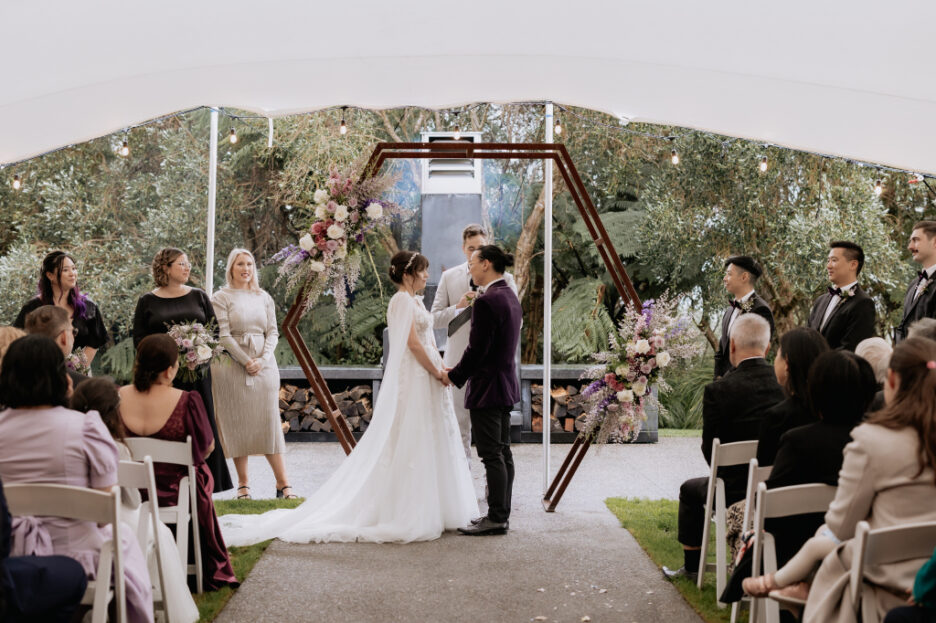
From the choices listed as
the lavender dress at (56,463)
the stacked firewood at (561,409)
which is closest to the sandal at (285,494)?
the lavender dress at (56,463)

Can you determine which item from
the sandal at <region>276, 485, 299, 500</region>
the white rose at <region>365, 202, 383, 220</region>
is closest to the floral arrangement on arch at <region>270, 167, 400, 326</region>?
the white rose at <region>365, 202, 383, 220</region>

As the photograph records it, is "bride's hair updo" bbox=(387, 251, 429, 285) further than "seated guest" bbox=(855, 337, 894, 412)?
Yes

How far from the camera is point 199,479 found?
4391 millimetres

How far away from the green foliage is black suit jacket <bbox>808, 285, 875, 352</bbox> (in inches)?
245

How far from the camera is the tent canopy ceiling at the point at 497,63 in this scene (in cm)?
459

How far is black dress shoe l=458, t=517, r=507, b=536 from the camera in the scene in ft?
18.0

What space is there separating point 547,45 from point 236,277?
2.73 meters

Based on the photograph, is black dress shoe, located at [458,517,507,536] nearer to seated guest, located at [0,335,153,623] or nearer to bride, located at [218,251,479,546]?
bride, located at [218,251,479,546]

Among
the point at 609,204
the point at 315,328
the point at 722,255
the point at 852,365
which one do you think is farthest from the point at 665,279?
the point at 852,365

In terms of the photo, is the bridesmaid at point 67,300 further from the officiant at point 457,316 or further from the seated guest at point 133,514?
the officiant at point 457,316

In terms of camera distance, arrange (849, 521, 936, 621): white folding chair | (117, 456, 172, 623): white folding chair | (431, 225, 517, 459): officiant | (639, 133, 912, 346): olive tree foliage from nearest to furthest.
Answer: (849, 521, 936, 621): white folding chair → (117, 456, 172, 623): white folding chair → (431, 225, 517, 459): officiant → (639, 133, 912, 346): olive tree foliage

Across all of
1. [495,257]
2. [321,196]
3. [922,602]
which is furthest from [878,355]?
[321,196]

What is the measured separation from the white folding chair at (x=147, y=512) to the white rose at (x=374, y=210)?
2808mm

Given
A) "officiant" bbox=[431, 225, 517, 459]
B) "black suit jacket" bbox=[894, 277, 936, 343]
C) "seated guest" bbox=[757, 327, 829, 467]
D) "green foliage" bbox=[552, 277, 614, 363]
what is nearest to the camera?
"seated guest" bbox=[757, 327, 829, 467]
